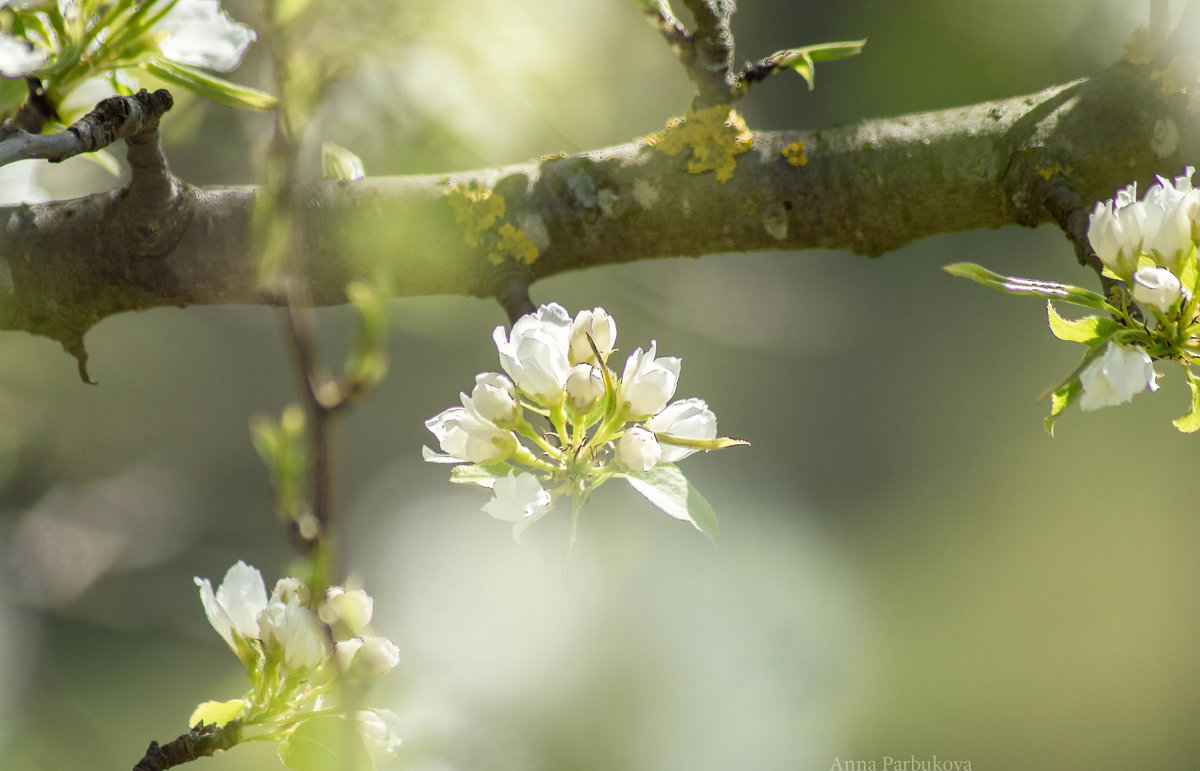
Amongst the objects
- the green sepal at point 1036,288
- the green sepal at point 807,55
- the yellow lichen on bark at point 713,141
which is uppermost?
the green sepal at point 807,55

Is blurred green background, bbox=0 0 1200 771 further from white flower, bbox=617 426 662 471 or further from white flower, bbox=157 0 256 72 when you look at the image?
white flower, bbox=617 426 662 471

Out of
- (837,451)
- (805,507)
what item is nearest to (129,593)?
(805,507)

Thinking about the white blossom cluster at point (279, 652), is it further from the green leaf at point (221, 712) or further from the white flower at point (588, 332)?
the white flower at point (588, 332)

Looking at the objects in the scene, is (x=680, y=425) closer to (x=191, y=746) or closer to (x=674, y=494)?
(x=674, y=494)

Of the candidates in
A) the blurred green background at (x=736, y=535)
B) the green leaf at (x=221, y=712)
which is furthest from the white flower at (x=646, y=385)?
the blurred green background at (x=736, y=535)

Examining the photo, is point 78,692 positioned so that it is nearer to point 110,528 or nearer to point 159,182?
point 110,528
